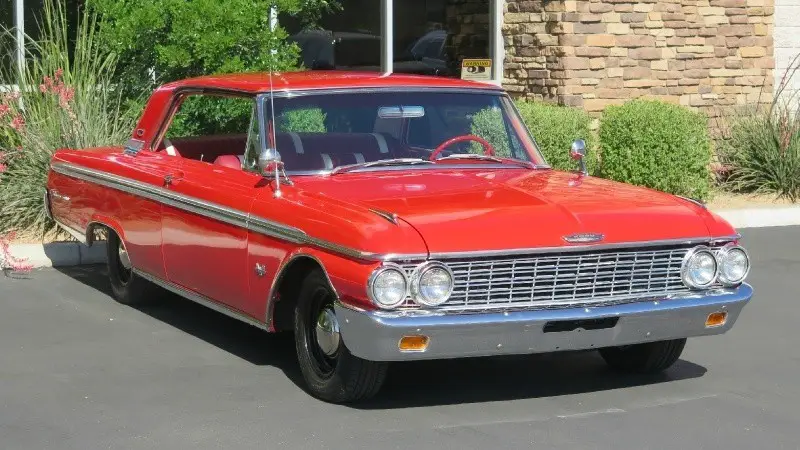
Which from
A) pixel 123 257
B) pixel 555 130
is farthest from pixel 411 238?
pixel 555 130

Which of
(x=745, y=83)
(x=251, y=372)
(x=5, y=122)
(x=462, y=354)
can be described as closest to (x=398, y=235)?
(x=462, y=354)

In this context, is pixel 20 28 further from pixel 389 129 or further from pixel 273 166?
pixel 273 166

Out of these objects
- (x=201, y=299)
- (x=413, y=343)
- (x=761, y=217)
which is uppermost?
(x=413, y=343)

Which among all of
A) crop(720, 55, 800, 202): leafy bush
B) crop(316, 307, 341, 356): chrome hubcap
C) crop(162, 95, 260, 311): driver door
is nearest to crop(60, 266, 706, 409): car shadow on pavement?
crop(316, 307, 341, 356): chrome hubcap

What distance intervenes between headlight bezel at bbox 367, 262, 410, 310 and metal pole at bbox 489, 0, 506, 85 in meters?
10.1

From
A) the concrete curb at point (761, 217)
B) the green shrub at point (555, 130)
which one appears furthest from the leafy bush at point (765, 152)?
the green shrub at point (555, 130)

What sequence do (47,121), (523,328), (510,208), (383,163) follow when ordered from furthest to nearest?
(47,121) < (383,163) < (510,208) < (523,328)

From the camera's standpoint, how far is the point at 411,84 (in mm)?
8258

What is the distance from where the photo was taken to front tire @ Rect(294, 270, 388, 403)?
6.88 meters

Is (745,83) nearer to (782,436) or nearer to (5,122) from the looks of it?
(5,122)

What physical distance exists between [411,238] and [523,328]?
647 mm

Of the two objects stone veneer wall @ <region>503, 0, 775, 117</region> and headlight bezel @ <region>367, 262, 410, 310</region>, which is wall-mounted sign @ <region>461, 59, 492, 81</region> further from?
headlight bezel @ <region>367, 262, 410, 310</region>

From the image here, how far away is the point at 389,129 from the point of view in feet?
26.6

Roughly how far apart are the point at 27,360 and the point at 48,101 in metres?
4.79
